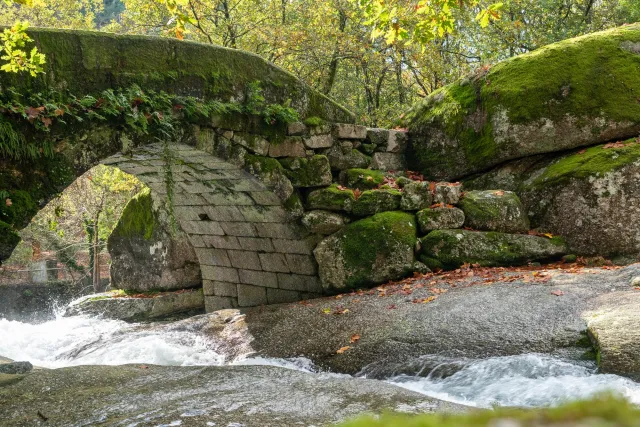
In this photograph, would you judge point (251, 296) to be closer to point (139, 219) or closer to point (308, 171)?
point (308, 171)

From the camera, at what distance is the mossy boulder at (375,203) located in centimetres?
796

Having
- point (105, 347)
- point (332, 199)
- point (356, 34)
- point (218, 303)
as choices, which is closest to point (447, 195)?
point (332, 199)

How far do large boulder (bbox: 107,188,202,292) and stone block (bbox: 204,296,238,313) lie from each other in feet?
4.38

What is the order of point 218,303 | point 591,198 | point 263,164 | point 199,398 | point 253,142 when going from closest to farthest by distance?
point 199,398 < point 591,198 < point 253,142 < point 263,164 < point 218,303

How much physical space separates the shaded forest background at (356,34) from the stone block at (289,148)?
5.78 m

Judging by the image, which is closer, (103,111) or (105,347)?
(103,111)

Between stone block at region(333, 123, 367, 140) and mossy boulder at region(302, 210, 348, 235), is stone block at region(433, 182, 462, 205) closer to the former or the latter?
mossy boulder at region(302, 210, 348, 235)

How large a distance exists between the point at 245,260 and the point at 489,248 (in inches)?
153

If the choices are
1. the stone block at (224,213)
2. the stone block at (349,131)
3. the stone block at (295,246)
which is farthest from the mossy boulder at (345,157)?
the stone block at (224,213)

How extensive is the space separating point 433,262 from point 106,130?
437 centimetres


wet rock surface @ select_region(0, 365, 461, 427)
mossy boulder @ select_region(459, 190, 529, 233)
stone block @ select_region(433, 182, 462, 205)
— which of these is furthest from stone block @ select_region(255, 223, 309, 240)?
wet rock surface @ select_region(0, 365, 461, 427)

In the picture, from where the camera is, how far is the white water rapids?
3.90 metres

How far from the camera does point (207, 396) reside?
4316mm

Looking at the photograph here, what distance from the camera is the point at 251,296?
30.5 ft
